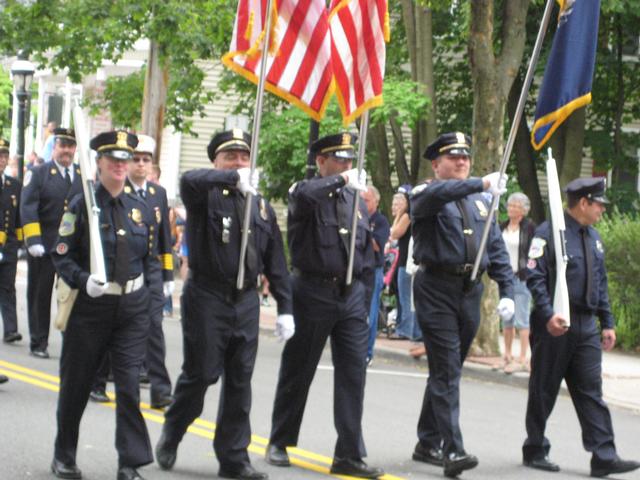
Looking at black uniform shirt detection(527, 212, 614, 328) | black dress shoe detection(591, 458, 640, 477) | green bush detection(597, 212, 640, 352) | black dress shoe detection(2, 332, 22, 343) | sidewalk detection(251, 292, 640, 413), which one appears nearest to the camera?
black dress shoe detection(591, 458, 640, 477)

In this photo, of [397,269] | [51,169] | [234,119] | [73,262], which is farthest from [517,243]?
[234,119]

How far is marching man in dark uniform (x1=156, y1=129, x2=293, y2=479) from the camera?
28.1 feet

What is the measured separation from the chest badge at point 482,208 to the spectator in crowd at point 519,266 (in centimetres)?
601

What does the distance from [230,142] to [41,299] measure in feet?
19.3

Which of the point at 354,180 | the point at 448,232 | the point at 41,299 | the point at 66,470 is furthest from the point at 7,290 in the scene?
the point at 354,180

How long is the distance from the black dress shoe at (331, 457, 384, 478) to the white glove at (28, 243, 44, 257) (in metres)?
5.57

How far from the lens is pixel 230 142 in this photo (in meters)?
8.73

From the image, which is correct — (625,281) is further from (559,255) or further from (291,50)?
(291,50)

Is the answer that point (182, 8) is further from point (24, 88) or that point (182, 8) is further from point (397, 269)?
point (397, 269)

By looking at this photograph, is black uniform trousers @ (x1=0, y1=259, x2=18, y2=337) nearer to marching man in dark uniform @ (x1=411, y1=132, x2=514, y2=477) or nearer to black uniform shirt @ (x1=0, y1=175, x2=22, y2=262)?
black uniform shirt @ (x1=0, y1=175, x2=22, y2=262)

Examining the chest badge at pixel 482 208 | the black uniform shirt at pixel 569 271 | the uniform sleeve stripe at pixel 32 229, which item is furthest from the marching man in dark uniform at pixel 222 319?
the uniform sleeve stripe at pixel 32 229

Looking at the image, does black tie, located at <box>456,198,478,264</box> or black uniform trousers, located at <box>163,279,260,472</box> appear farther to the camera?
black tie, located at <box>456,198,478,264</box>

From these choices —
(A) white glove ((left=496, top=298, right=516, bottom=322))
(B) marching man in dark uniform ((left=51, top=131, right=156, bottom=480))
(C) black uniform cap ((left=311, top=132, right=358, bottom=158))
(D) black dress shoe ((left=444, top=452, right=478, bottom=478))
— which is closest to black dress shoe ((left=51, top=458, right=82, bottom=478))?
(B) marching man in dark uniform ((left=51, top=131, right=156, bottom=480))

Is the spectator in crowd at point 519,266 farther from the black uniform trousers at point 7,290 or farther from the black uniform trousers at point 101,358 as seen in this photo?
the black uniform trousers at point 101,358
